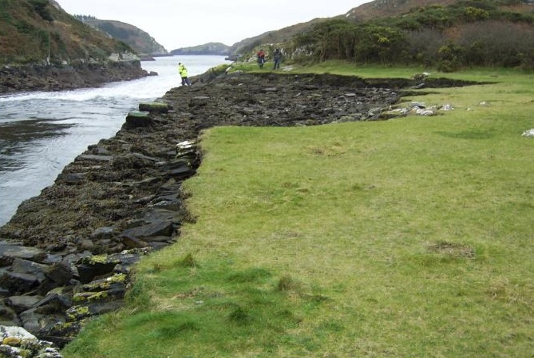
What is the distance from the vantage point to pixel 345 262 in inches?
382

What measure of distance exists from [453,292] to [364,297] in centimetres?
147

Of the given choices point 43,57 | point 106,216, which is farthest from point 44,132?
point 43,57

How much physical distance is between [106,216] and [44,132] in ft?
73.6

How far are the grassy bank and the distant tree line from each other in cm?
3157

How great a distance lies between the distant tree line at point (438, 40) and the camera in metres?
46.2

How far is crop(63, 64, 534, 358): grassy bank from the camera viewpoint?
727cm

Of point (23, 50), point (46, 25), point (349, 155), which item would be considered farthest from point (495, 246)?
point (46, 25)

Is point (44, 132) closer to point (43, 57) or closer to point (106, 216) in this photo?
point (106, 216)

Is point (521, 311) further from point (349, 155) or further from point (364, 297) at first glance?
point (349, 155)

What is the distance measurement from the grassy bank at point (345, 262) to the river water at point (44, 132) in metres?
8.71

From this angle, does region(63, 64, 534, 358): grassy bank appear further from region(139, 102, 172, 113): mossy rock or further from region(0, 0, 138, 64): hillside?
region(0, 0, 138, 64): hillside

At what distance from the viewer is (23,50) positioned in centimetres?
7856

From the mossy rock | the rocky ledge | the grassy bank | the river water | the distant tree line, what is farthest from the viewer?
the distant tree line

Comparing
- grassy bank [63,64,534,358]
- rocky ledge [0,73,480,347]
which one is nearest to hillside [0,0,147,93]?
rocky ledge [0,73,480,347]
